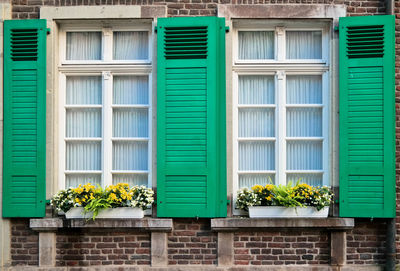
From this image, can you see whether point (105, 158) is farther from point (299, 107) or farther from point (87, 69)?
point (299, 107)

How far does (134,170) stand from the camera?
726cm

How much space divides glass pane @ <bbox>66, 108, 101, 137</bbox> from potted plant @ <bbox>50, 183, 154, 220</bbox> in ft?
2.41

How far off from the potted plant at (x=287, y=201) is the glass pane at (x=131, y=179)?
49.0 inches

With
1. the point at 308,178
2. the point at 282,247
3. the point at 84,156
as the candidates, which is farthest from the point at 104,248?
the point at 308,178

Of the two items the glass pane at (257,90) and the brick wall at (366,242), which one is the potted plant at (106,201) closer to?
the glass pane at (257,90)

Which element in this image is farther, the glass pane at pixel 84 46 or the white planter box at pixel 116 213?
the glass pane at pixel 84 46

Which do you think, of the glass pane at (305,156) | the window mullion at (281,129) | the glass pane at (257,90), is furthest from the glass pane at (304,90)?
the glass pane at (305,156)

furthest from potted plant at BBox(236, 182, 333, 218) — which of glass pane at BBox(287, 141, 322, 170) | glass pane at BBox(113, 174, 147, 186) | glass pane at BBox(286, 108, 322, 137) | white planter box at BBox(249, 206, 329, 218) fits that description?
glass pane at BBox(113, 174, 147, 186)

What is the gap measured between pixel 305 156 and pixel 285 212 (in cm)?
80

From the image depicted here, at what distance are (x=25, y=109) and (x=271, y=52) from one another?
3.13 metres

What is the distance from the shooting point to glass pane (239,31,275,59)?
731 cm

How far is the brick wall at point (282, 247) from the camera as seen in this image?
703 centimetres

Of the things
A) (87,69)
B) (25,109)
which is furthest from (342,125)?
(25,109)

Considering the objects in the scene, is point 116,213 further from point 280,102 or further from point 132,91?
point 280,102
